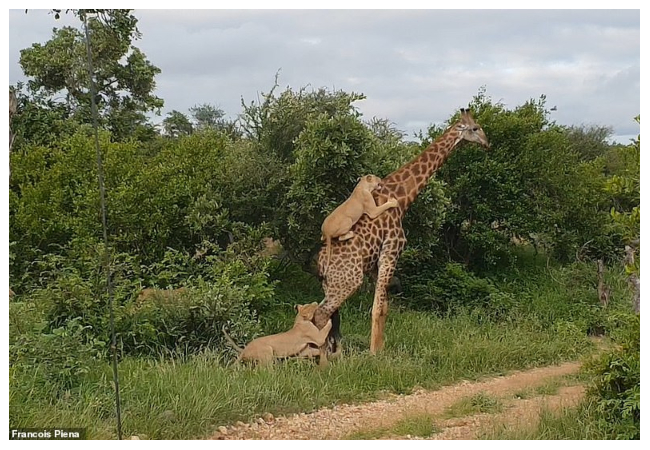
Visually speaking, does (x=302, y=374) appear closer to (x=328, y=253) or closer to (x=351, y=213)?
(x=328, y=253)

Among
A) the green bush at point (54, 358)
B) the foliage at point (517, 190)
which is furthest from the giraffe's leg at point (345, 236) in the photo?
the foliage at point (517, 190)

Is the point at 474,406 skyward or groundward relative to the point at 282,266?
groundward

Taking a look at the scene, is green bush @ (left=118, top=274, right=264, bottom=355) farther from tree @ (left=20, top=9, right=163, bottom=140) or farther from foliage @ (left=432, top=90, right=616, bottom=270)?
tree @ (left=20, top=9, right=163, bottom=140)

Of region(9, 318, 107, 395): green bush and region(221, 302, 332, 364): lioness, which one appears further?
region(221, 302, 332, 364): lioness

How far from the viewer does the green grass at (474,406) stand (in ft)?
18.0

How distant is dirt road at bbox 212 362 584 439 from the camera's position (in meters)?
5.01

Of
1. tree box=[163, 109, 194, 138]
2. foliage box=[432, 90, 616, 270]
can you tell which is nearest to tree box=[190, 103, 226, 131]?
tree box=[163, 109, 194, 138]

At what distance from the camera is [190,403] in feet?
16.6

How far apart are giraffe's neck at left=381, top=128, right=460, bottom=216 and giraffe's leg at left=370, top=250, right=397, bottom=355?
499 millimetres

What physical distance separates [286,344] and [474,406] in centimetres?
172

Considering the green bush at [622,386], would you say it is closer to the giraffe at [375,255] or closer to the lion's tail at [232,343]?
the giraffe at [375,255]

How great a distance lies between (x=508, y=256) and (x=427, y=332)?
3.50 metres

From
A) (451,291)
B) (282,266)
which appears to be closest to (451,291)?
(451,291)

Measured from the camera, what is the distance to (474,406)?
18.4 feet
